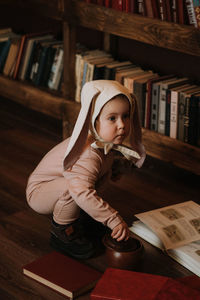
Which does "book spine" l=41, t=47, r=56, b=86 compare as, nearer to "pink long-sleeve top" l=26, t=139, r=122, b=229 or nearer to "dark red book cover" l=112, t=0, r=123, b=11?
"dark red book cover" l=112, t=0, r=123, b=11

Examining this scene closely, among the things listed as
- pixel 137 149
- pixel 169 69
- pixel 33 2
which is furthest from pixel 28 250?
pixel 33 2

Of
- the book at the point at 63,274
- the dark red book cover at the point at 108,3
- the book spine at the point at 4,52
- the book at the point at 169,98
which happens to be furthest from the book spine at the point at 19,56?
the book at the point at 63,274

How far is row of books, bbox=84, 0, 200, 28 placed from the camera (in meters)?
2.23

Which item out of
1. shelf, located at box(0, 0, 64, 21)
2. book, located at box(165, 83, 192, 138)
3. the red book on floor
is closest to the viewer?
the red book on floor

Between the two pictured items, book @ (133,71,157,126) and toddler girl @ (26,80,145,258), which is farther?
book @ (133,71,157,126)

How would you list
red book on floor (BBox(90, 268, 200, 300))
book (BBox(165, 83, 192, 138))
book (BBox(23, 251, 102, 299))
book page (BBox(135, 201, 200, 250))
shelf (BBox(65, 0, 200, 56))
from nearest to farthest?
red book on floor (BBox(90, 268, 200, 300)) < book (BBox(23, 251, 102, 299)) < book page (BBox(135, 201, 200, 250)) < shelf (BBox(65, 0, 200, 56)) < book (BBox(165, 83, 192, 138))

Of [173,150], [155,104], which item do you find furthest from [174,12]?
[173,150]

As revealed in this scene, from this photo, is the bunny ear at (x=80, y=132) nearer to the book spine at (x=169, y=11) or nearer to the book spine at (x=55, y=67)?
the book spine at (x=169, y=11)

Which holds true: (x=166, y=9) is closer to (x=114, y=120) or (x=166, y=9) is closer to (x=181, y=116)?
(x=181, y=116)

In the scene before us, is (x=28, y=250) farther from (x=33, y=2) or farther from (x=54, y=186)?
(x=33, y=2)

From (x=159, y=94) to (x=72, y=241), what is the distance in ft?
3.19

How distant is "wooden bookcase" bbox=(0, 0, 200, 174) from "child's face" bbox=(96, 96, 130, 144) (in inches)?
24.5

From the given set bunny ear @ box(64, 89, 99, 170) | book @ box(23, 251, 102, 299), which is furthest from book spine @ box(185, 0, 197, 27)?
book @ box(23, 251, 102, 299)

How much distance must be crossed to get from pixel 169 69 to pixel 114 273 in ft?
4.90
